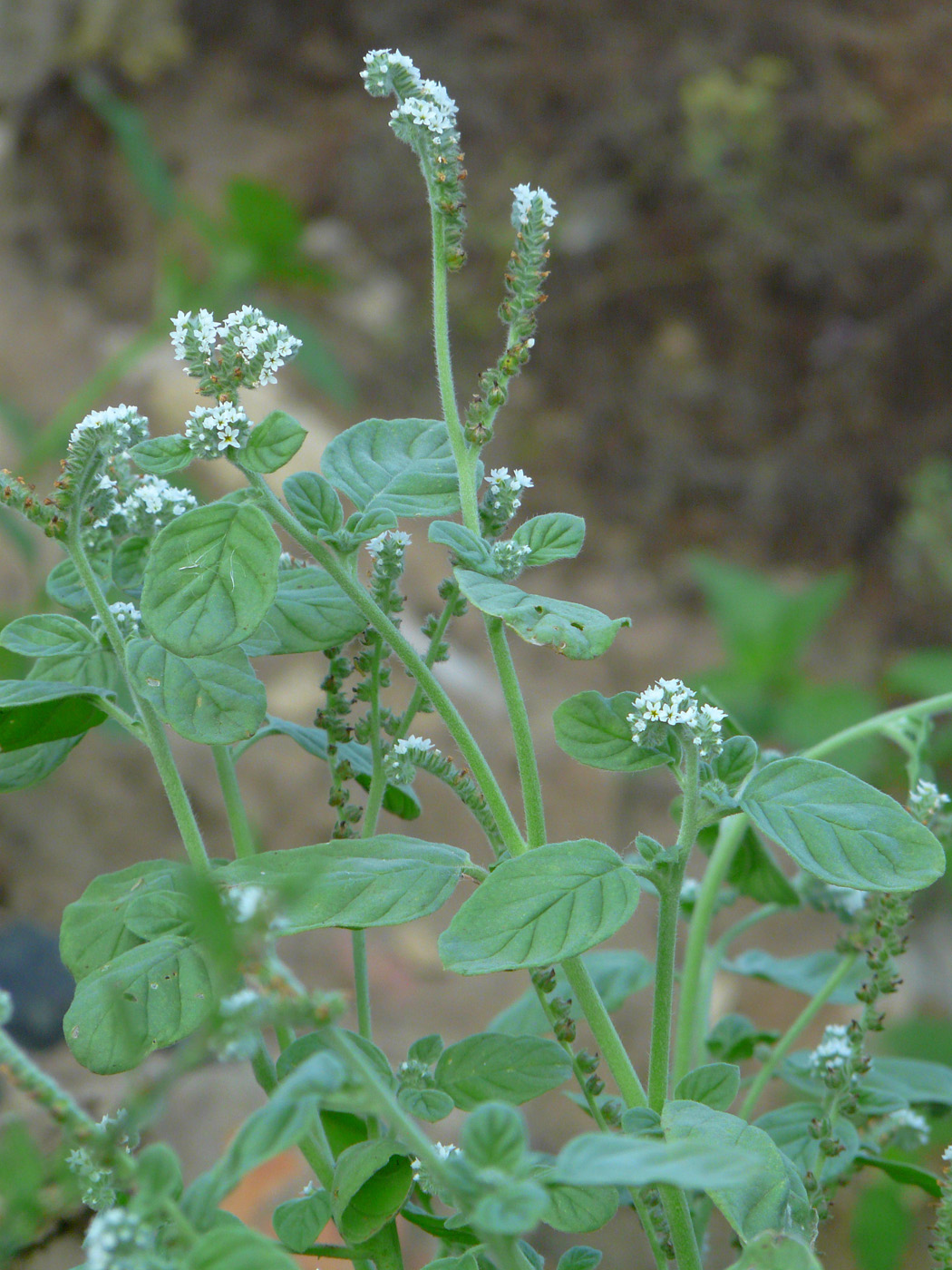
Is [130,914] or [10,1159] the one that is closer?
[10,1159]

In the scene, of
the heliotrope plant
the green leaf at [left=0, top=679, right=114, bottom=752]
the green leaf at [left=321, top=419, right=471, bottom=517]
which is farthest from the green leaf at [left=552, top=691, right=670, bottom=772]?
the green leaf at [left=0, top=679, right=114, bottom=752]

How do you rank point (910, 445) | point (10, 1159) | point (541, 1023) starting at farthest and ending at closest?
point (910, 445) < point (541, 1023) < point (10, 1159)

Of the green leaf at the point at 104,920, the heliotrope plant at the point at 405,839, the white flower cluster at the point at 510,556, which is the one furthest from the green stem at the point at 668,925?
the green leaf at the point at 104,920

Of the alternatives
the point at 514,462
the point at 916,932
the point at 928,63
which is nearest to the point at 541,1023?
the point at 916,932

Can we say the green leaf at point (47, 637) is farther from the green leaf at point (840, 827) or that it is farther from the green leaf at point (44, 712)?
the green leaf at point (840, 827)

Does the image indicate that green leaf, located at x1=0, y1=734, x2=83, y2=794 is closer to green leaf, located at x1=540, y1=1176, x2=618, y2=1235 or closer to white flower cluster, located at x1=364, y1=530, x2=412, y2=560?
white flower cluster, located at x1=364, y1=530, x2=412, y2=560

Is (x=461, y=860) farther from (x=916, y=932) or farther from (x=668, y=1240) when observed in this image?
(x=916, y=932)

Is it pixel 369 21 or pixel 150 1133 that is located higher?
pixel 369 21
